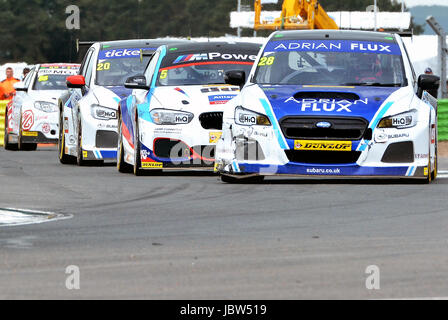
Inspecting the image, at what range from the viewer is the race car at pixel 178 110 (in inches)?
558

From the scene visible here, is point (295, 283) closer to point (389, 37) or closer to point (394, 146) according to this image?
point (394, 146)

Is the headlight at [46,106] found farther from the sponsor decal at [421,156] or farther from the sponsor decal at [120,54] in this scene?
the sponsor decal at [421,156]

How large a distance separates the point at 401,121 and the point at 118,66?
5.53 metres

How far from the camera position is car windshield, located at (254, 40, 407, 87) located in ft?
43.7

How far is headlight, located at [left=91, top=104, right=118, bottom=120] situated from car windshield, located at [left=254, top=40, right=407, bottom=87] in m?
3.33

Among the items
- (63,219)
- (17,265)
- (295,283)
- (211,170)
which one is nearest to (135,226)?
(63,219)

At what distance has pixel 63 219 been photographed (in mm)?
9688

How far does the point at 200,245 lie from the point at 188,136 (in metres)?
6.16

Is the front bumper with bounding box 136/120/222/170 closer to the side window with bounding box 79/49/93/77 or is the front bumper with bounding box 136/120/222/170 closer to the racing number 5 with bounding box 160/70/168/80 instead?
the racing number 5 with bounding box 160/70/168/80

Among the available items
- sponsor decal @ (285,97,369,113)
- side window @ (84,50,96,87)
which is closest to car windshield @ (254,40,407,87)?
sponsor decal @ (285,97,369,113)

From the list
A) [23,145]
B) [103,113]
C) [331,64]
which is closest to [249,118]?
[331,64]

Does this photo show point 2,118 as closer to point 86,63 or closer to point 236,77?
point 86,63

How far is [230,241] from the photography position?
324 inches

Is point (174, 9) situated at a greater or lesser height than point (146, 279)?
lesser
